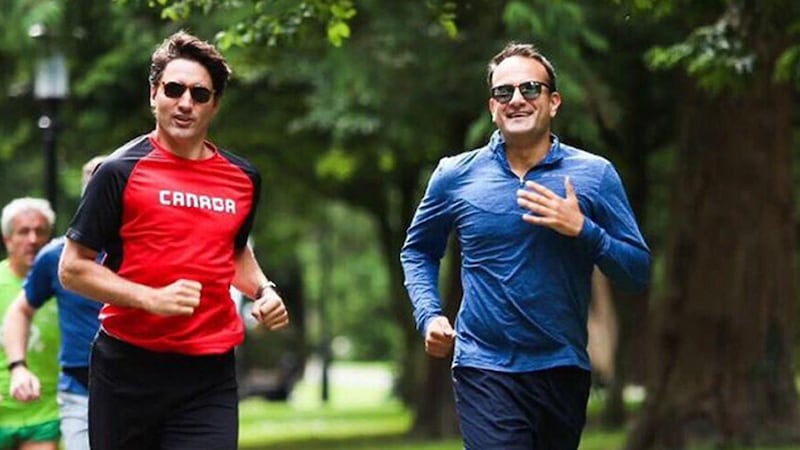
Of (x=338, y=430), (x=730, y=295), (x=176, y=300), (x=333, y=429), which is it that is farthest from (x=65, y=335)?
(x=333, y=429)

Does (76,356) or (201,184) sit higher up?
(201,184)

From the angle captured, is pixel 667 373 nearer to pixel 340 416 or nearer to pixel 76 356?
pixel 76 356

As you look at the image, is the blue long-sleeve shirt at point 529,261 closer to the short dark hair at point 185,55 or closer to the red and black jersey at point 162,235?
the red and black jersey at point 162,235

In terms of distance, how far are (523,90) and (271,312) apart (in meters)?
1.17

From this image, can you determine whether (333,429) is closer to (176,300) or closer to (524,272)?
(524,272)

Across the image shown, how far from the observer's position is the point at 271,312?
6.43 metres

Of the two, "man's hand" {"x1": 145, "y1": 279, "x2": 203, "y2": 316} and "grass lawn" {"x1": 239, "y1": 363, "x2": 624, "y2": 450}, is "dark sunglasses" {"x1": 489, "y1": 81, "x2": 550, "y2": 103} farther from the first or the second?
"grass lawn" {"x1": 239, "y1": 363, "x2": 624, "y2": 450}

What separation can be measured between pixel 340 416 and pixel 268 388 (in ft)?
43.0

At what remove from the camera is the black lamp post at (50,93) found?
1622 centimetres

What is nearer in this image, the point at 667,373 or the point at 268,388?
the point at 667,373

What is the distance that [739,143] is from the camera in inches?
689

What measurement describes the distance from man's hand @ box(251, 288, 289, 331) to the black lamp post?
9817mm

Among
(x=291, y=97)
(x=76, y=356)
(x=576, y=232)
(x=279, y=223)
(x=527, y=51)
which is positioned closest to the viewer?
(x=576, y=232)

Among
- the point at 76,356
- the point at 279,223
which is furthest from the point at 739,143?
the point at 279,223
